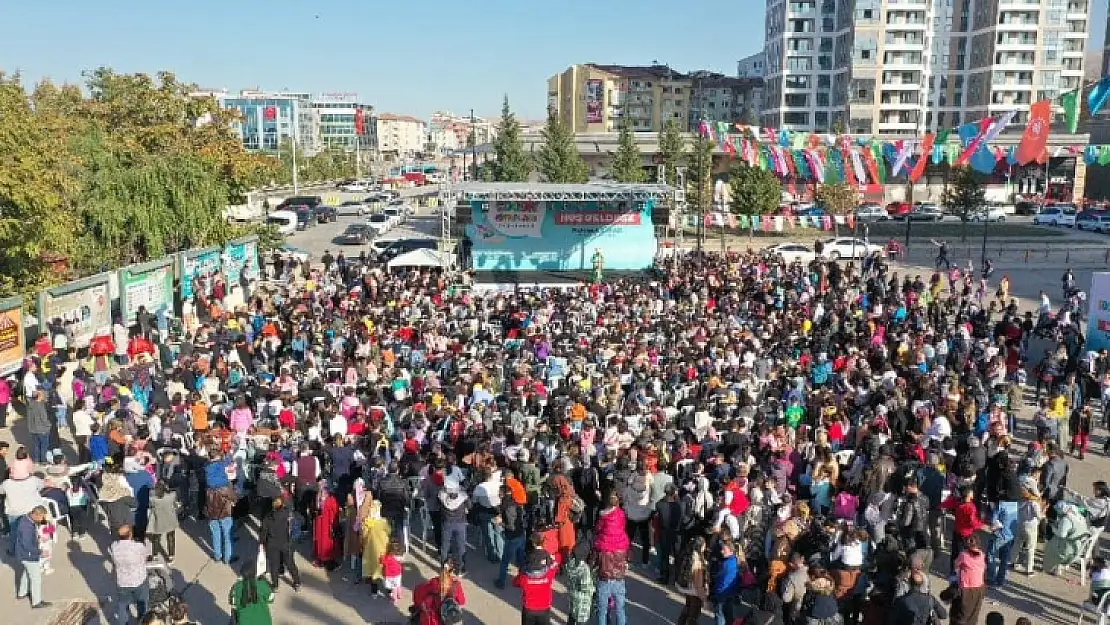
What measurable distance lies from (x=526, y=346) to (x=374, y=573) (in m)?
8.25

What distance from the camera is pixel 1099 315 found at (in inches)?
669

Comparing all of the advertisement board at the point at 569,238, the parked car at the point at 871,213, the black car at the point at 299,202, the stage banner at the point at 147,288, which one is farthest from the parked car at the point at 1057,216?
the stage banner at the point at 147,288

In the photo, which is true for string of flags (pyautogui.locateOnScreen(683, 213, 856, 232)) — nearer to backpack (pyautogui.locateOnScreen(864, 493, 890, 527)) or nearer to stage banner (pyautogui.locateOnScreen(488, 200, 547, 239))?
stage banner (pyautogui.locateOnScreen(488, 200, 547, 239))

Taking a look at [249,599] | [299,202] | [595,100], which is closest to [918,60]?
[595,100]

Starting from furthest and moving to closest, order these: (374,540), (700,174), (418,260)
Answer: (700,174) < (418,260) < (374,540)

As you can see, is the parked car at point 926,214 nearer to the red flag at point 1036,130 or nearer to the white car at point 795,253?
the white car at point 795,253

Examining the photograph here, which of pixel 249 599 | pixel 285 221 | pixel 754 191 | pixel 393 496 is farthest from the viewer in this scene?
pixel 285 221

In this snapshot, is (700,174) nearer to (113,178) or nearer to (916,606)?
(113,178)

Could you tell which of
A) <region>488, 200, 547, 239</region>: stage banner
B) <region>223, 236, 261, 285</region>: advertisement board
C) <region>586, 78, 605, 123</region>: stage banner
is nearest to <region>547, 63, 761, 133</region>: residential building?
<region>586, 78, 605, 123</region>: stage banner

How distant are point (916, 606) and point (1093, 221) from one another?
48.3 m

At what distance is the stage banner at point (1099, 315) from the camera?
16.8 m

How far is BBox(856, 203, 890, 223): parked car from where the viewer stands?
50719mm

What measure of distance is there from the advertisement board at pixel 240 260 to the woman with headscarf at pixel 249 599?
19.6m

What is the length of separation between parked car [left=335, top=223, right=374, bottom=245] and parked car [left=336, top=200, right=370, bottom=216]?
15720 millimetres
